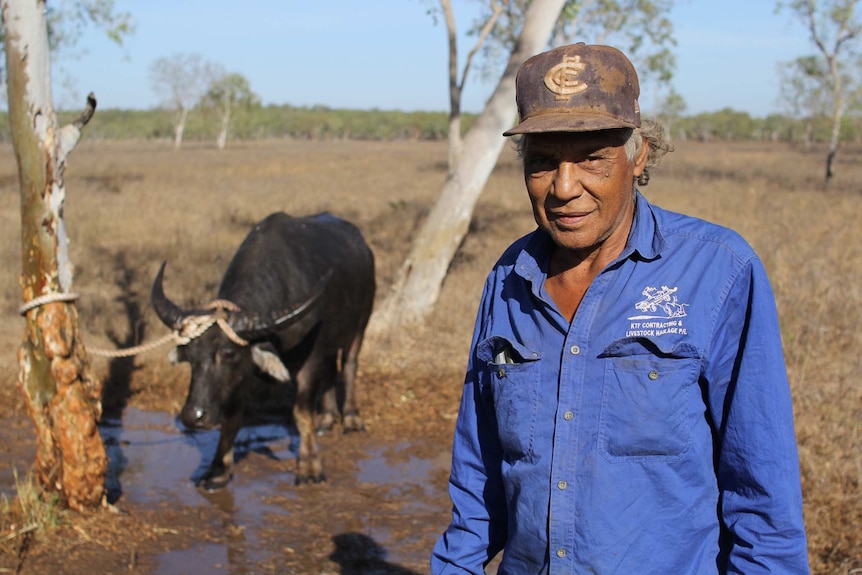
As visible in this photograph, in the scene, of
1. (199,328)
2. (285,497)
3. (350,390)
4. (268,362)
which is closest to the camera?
(199,328)

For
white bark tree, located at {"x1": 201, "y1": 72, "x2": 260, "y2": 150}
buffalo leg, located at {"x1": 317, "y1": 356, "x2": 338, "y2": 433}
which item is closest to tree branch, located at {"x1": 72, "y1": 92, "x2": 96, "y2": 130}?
buffalo leg, located at {"x1": 317, "y1": 356, "x2": 338, "y2": 433}

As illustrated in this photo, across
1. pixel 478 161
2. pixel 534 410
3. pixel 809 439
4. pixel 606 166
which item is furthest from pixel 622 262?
pixel 478 161

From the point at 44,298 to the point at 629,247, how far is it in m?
3.92

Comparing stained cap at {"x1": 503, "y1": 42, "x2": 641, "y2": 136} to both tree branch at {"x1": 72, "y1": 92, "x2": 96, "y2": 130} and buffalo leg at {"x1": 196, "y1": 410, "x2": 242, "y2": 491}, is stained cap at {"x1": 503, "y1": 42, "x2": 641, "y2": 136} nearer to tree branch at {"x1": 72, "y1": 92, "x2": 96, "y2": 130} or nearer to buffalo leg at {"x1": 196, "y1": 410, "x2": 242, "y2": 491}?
tree branch at {"x1": 72, "y1": 92, "x2": 96, "y2": 130}

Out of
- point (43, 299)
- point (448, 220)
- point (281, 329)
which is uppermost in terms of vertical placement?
point (448, 220)

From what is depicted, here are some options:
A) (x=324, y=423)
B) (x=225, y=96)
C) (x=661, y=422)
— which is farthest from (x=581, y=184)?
(x=225, y=96)

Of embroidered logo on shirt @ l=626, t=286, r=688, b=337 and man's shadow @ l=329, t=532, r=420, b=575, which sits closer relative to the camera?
embroidered logo on shirt @ l=626, t=286, r=688, b=337

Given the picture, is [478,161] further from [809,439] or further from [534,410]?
[534,410]

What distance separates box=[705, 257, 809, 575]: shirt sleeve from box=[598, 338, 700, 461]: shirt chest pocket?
0.26ft

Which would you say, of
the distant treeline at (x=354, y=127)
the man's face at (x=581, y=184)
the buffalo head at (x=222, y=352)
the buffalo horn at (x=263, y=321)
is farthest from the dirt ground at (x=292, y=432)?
the distant treeline at (x=354, y=127)

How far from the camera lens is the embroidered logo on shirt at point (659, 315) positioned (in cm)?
204

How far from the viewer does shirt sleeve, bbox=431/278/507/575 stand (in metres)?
2.38

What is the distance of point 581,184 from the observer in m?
2.19

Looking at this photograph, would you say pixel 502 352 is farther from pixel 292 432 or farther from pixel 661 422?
pixel 292 432
